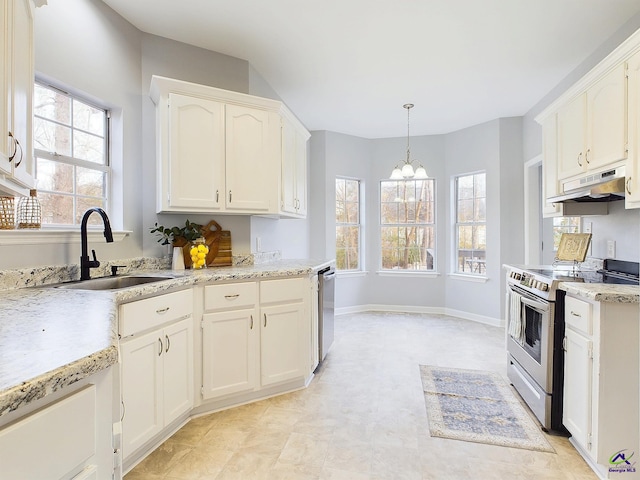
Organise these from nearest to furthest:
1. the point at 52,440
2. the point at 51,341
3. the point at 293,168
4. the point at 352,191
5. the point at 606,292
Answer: the point at 52,440
the point at 51,341
the point at 606,292
the point at 293,168
the point at 352,191

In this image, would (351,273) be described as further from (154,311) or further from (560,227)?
(154,311)

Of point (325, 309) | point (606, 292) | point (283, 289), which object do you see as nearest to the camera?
point (606, 292)

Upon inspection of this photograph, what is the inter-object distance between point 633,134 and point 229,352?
8.83ft

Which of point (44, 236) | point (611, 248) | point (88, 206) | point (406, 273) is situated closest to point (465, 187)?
point (406, 273)

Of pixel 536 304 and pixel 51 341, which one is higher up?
pixel 51 341

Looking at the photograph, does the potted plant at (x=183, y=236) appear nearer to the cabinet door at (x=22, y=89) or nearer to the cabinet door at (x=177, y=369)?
the cabinet door at (x=177, y=369)

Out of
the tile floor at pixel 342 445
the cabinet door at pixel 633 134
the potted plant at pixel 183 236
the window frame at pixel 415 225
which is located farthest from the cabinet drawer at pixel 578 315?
the window frame at pixel 415 225

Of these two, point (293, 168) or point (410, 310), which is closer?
point (293, 168)

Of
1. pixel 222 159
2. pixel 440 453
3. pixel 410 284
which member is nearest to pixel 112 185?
pixel 222 159

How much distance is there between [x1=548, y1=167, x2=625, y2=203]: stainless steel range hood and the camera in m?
2.00

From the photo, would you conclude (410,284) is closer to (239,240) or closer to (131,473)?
(239,240)

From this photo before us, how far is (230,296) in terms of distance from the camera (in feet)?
7.82

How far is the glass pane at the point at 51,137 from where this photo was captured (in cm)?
206

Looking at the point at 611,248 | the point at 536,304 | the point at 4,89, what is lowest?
the point at 536,304
